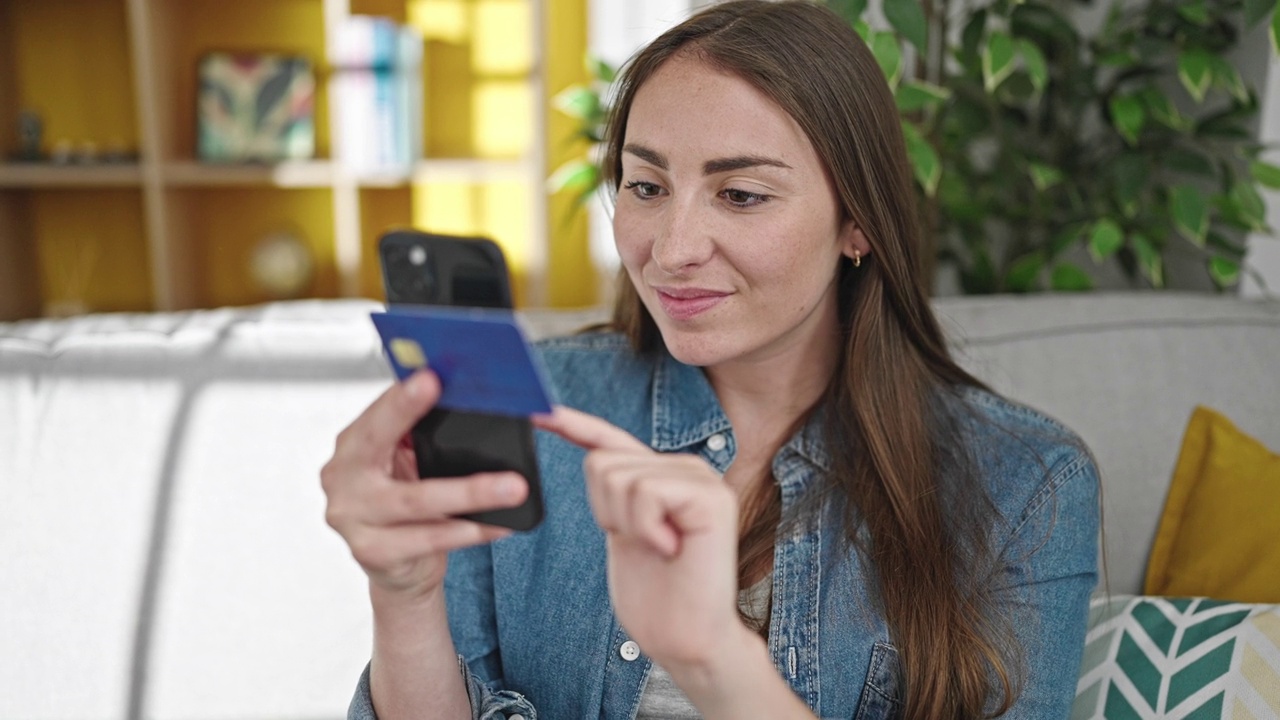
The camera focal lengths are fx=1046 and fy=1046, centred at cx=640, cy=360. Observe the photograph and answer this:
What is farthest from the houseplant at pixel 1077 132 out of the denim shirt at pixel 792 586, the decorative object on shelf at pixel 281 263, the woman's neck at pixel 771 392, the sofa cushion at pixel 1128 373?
the decorative object on shelf at pixel 281 263

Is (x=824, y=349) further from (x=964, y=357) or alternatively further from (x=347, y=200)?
(x=347, y=200)

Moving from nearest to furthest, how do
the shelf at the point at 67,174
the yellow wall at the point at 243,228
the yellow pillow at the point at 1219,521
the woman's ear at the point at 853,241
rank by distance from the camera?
the woman's ear at the point at 853,241, the yellow pillow at the point at 1219,521, the shelf at the point at 67,174, the yellow wall at the point at 243,228

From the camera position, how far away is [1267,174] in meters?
1.55

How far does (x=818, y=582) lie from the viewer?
3.37 feet

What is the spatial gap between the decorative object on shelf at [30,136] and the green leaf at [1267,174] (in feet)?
8.03

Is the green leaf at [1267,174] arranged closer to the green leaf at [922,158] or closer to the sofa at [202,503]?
the sofa at [202,503]

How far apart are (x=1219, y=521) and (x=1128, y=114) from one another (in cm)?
73

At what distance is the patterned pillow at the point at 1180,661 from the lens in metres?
1.02

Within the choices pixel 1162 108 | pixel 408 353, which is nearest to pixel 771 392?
pixel 408 353

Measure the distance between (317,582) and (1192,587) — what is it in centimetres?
103

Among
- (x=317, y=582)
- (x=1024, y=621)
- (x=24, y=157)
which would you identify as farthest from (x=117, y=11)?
(x=1024, y=621)

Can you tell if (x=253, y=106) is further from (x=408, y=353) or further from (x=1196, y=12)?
(x=408, y=353)

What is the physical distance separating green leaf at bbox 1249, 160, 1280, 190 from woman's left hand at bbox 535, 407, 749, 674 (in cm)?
129

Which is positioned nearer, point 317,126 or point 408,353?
point 408,353
